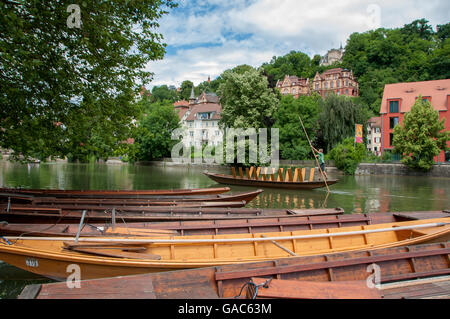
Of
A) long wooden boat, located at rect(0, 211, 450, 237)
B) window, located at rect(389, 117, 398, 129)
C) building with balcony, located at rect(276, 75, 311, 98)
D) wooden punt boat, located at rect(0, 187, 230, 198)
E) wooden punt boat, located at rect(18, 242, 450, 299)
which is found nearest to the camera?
wooden punt boat, located at rect(18, 242, 450, 299)

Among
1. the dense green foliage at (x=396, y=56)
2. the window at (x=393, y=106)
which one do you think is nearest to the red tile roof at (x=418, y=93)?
the window at (x=393, y=106)

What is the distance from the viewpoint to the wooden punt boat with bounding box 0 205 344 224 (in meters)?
7.71

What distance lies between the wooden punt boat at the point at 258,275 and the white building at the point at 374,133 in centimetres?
6355

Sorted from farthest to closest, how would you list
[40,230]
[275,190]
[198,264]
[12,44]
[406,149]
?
[406,149] → [275,190] → [12,44] → [40,230] → [198,264]

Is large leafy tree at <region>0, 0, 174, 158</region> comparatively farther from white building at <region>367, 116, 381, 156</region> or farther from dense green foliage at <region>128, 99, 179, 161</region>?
white building at <region>367, 116, 381, 156</region>

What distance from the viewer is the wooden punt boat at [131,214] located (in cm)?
771

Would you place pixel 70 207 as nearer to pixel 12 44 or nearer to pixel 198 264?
pixel 12 44

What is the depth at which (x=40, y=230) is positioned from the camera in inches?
A: 231

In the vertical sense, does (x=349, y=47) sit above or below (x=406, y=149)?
above

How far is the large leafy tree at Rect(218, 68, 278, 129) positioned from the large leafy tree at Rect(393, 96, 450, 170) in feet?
48.5

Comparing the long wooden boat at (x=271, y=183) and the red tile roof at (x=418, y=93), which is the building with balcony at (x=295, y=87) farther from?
the long wooden boat at (x=271, y=183)

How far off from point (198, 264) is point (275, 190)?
1618 cm

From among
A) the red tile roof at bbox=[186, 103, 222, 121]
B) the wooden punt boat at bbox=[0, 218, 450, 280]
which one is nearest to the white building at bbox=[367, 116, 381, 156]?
the red tile roof at bbox=[186, 103, 222, 121]

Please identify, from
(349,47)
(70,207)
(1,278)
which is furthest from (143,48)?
(349,47)
